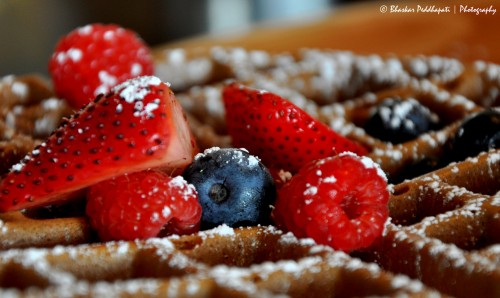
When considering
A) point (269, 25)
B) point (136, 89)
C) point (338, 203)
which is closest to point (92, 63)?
point (136, 89)

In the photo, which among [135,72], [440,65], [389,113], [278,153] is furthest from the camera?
[440,65]

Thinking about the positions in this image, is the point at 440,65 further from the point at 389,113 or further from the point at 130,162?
the point at 130,162

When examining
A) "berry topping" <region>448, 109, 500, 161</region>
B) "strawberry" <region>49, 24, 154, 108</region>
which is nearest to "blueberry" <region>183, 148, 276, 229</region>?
"berry topping" <region>448, 109, 500, 161</region>

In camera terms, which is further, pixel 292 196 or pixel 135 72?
pixel 135 72

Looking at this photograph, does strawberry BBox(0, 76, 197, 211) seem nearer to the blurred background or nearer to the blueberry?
the blueberry

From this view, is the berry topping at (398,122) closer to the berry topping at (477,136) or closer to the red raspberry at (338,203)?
the berry topping at (477,136)

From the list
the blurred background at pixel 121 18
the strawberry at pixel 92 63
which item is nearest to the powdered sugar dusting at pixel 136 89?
the strawberry at pixel 92 63

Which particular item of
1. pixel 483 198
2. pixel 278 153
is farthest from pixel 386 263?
pixel 278 153
